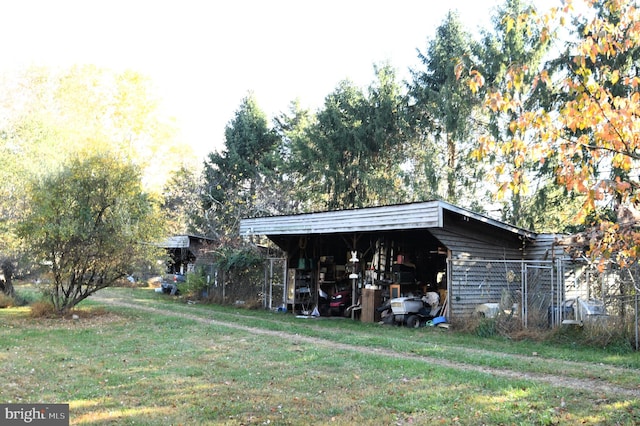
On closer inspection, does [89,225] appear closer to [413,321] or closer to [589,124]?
[413,321]

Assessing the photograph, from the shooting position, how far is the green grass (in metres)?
5.63

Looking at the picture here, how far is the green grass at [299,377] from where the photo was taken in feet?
18.5

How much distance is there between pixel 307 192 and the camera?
90.5 feet

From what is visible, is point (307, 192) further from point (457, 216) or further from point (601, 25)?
point (601, 25)

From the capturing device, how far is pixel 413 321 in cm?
1460

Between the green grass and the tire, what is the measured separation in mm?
1715

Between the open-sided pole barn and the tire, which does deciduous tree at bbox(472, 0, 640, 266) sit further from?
the tire

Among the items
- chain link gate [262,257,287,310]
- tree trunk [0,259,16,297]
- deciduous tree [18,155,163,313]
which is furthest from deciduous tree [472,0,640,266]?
tree trunk [0,259,16,297]

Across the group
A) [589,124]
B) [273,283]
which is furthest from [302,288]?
[589,124]

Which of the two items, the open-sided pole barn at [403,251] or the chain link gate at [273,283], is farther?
the chain link gate at [273,283]

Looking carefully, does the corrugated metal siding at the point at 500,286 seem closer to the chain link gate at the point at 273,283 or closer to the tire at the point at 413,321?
the tire at the point at 413,321

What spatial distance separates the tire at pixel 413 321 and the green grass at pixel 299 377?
172 centimetres

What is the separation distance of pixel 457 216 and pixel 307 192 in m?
14.0

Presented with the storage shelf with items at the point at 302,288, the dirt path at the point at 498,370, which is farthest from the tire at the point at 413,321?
the storage shelf with items at the point at 302,288
